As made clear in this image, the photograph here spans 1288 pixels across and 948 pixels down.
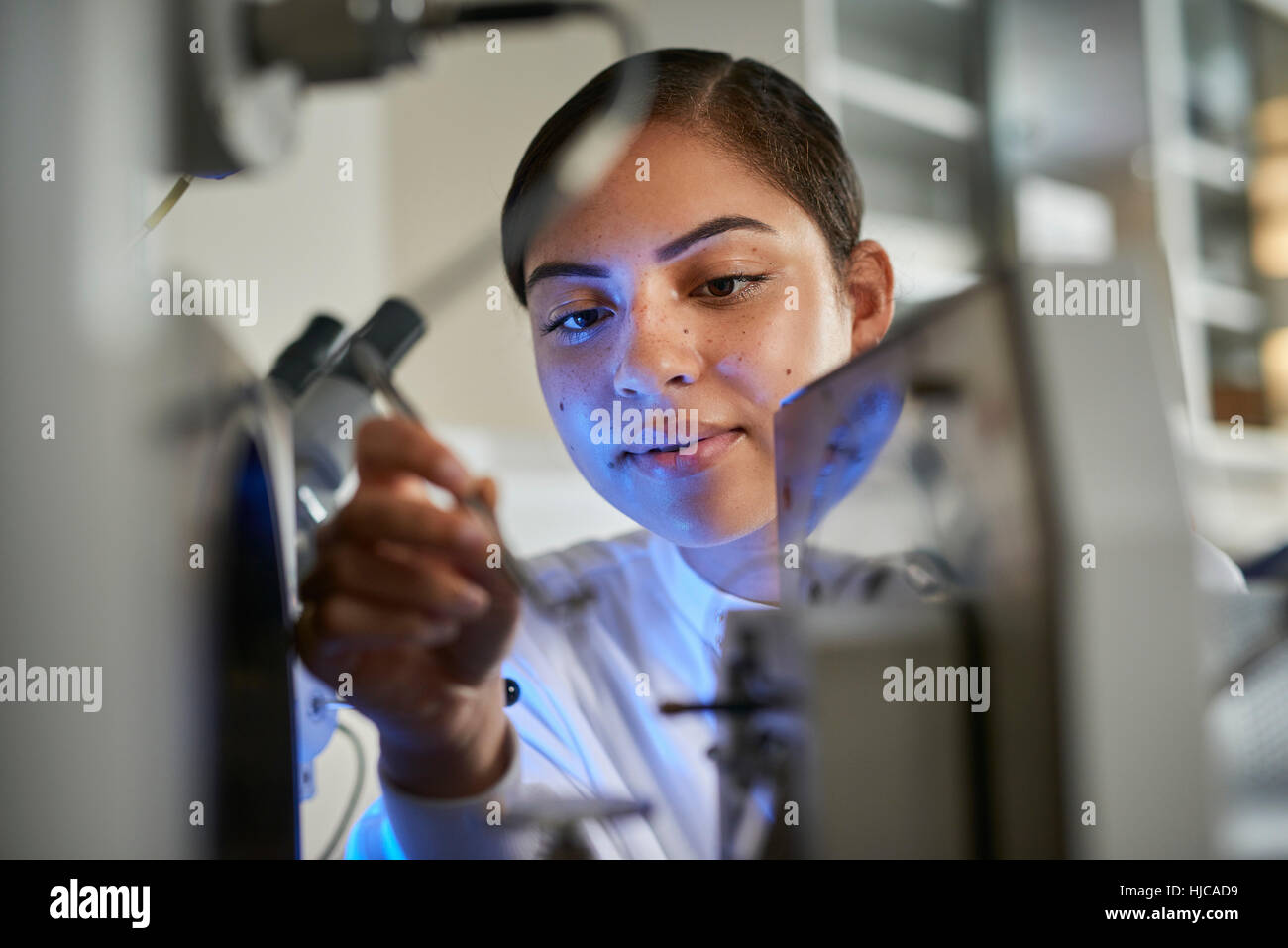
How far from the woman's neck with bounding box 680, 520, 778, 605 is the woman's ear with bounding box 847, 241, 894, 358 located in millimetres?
123

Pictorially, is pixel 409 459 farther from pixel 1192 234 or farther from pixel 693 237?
pixel 1192 234

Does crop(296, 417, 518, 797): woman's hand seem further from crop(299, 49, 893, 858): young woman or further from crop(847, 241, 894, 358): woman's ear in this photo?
crop(847, 241, 894, 358): woman's ear

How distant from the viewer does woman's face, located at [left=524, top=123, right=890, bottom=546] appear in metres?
0.52

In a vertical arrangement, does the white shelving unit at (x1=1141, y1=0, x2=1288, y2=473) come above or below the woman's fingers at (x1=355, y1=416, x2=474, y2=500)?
above

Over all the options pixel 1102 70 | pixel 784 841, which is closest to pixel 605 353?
pixel 784 841

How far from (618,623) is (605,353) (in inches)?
6.2

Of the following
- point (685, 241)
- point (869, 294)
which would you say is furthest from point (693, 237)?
point (869, 294)

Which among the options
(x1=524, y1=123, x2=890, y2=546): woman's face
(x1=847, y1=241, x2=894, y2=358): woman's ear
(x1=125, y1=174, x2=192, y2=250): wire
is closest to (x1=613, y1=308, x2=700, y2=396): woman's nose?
(x1=524, y1=123, x2=890, y2=546): woman's face

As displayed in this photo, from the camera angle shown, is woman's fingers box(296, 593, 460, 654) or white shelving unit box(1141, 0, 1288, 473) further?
white shelving unit box(1141, 0, 1288, 473)

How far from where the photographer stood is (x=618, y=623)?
55 cm

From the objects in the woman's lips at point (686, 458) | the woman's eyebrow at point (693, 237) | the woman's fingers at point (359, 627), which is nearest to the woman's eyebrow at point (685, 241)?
the woman's eyebrow at point (693, 237)

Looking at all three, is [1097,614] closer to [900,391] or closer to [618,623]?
[900,391]

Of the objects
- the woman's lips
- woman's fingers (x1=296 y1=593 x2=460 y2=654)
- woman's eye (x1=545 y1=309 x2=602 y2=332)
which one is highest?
woman's eye (x1=545 y1=309 x2=602 y2=332)

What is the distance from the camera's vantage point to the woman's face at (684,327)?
1.70ft
